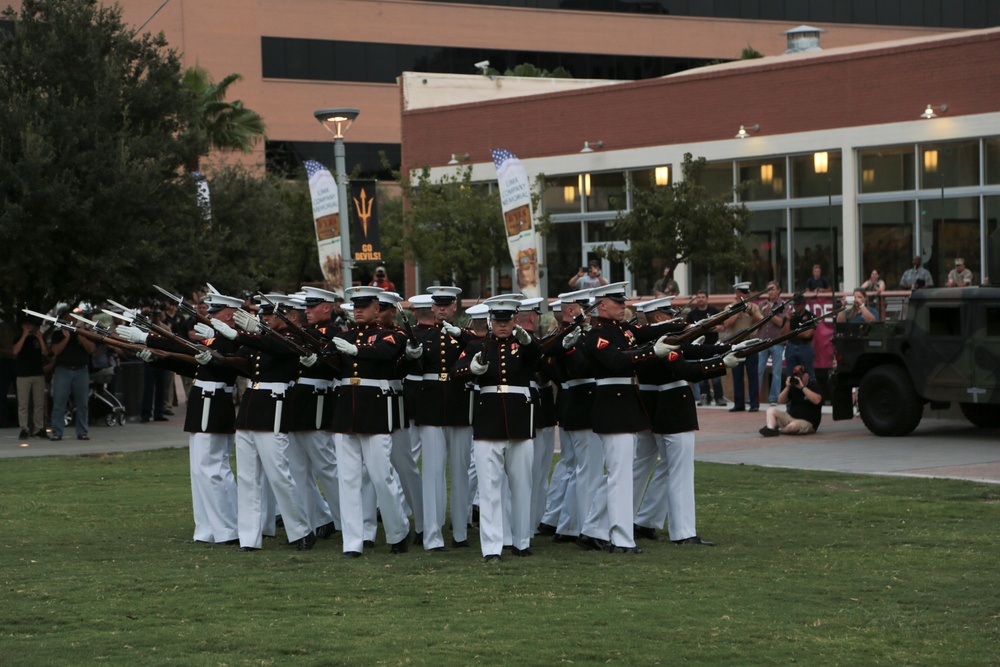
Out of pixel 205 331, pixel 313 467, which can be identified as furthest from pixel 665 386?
pixel 205 331

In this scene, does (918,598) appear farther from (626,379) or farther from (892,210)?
(892,210)

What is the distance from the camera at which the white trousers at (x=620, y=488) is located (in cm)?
1123

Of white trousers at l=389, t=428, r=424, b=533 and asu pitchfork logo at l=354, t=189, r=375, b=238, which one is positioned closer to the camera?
white trousers at l=389, t=428, r=424, b=533

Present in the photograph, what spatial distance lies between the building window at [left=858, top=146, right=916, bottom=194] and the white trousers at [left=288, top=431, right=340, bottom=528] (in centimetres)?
2254

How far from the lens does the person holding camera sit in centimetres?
2000

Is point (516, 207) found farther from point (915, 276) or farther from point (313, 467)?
point (313, 467)

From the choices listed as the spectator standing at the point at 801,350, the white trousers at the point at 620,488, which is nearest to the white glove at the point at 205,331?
the white trousers at the point at 620,488

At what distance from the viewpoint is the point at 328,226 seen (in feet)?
83.8

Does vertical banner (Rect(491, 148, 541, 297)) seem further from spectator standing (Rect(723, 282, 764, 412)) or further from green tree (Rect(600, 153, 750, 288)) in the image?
green tree (Rect(600, 153, 750, 288))

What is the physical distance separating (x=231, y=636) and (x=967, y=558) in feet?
18.1

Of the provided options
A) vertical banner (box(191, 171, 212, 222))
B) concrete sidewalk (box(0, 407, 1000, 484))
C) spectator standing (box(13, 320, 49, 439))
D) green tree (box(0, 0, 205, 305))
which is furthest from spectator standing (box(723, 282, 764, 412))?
spectator standing (box(13, 320, 49, 439))

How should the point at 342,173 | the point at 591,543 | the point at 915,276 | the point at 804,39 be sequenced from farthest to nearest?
the point at 804,39 → the point at 915,276 → the point at 342,173 → the point at 591,543

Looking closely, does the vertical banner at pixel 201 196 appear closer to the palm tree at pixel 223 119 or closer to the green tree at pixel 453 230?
the green tree at pixel 453 230

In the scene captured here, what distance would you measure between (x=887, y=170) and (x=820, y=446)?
1523 cm
